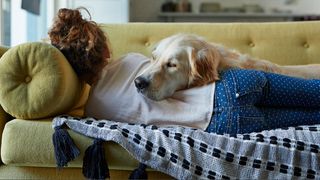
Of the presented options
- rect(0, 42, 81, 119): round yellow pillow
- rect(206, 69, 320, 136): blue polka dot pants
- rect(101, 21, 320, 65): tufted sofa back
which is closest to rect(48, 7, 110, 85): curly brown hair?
rect(0, 42, 81, 119): round yellow pillow

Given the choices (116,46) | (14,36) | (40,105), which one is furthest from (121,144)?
(14,36)

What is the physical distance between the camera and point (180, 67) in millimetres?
1258

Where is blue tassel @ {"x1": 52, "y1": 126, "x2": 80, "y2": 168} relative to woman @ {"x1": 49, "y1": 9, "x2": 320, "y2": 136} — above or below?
below

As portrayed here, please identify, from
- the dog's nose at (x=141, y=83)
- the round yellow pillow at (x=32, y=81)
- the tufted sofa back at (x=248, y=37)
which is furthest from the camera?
the tufted sofa back at (x=248, y=37)

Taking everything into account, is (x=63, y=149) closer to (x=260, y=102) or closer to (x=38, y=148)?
(x=38, y=148)

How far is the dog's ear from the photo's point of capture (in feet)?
4.02

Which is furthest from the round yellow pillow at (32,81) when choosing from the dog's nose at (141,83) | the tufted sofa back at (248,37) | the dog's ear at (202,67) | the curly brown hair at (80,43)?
the tufted sofa back at (248,37)

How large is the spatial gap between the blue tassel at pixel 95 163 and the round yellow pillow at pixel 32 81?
0.19m

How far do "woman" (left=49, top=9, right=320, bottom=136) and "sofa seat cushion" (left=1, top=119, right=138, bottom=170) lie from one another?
195 mm

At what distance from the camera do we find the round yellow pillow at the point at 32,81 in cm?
108

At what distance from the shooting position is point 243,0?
173 inches

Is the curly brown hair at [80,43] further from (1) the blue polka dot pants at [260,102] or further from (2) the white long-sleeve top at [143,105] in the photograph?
(1) the blue polka dot pants at [260,102]

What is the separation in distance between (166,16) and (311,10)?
163 cm

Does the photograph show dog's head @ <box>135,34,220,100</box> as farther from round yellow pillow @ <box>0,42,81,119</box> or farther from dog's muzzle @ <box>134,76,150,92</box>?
round yellow pillow @ <box>0,42,81,119</box>
